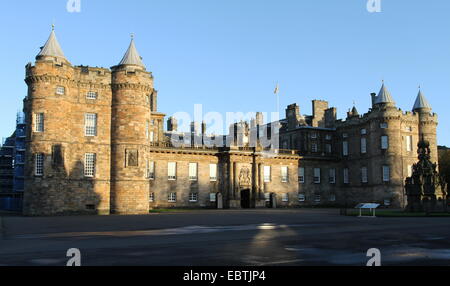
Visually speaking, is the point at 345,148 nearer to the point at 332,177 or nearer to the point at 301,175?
the point at 332,177

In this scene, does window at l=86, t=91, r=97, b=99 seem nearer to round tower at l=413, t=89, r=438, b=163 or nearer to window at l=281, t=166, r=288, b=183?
window at l=281, t=166, r=288, b=183

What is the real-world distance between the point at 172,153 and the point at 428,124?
113ft

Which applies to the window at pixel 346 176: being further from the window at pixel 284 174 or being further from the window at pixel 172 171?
the window at pixel 172 171

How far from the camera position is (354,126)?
64.1 metres

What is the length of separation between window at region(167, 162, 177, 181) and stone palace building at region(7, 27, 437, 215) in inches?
4.6

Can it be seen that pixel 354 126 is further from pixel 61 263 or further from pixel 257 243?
pixel 61 263

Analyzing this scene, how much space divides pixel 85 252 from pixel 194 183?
42.8m

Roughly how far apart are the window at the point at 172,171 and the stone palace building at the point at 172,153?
4.6 inches

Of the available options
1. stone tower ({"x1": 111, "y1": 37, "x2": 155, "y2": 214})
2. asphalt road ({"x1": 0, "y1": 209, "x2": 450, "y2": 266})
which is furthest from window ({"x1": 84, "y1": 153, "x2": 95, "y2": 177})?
asphalt road ({"x1": 0, "y1": 209, "x2": 450, "y2": 266})

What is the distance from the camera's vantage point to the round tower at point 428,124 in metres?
61.1
